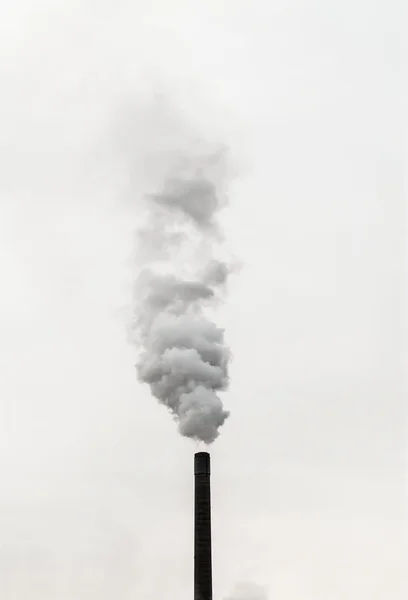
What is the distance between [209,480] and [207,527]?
5.79 feet

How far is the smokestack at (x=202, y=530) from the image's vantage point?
1325 inches

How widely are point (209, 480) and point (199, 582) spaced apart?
3.57 meters

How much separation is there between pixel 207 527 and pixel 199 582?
1846 millimetres

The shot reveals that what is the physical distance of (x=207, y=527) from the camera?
34.3 meters

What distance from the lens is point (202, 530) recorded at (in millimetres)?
34156

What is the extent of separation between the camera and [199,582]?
3369 cm

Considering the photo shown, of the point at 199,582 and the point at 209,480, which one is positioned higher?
the point at 209,480

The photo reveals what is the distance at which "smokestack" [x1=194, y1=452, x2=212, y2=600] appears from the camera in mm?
33656

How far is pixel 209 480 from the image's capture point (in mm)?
35312
